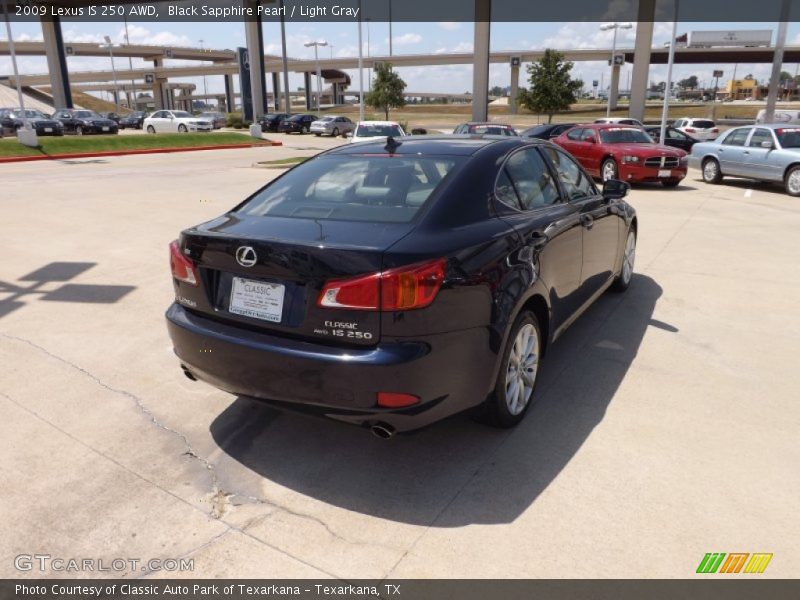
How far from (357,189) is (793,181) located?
1449 cm

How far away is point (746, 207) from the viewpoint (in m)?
13.0

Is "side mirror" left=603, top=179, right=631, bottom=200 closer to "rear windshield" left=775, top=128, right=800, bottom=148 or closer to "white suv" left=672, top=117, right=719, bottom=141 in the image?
"rear windshield" left=775, top=128, right=800, bottom=148

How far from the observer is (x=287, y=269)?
9.75 ft

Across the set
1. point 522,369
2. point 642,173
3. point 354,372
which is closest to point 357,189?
point 354,372

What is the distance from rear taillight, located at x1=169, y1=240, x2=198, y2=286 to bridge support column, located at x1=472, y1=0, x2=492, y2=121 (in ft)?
141

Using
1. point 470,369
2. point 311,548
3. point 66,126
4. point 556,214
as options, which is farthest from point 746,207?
point 66,126

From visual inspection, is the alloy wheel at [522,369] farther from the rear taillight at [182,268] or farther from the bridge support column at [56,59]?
the bridge support column at [56,59]

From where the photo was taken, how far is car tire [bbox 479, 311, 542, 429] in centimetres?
345

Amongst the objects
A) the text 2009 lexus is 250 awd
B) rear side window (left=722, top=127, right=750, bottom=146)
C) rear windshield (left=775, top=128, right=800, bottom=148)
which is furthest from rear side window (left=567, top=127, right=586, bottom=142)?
the text 2009 lexus is 250 awd

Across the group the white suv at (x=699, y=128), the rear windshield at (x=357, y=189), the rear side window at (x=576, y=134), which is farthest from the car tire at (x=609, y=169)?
the white suv at (x=699, y=128)

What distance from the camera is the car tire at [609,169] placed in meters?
15.9

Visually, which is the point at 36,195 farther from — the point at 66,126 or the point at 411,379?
the point at 66,126
